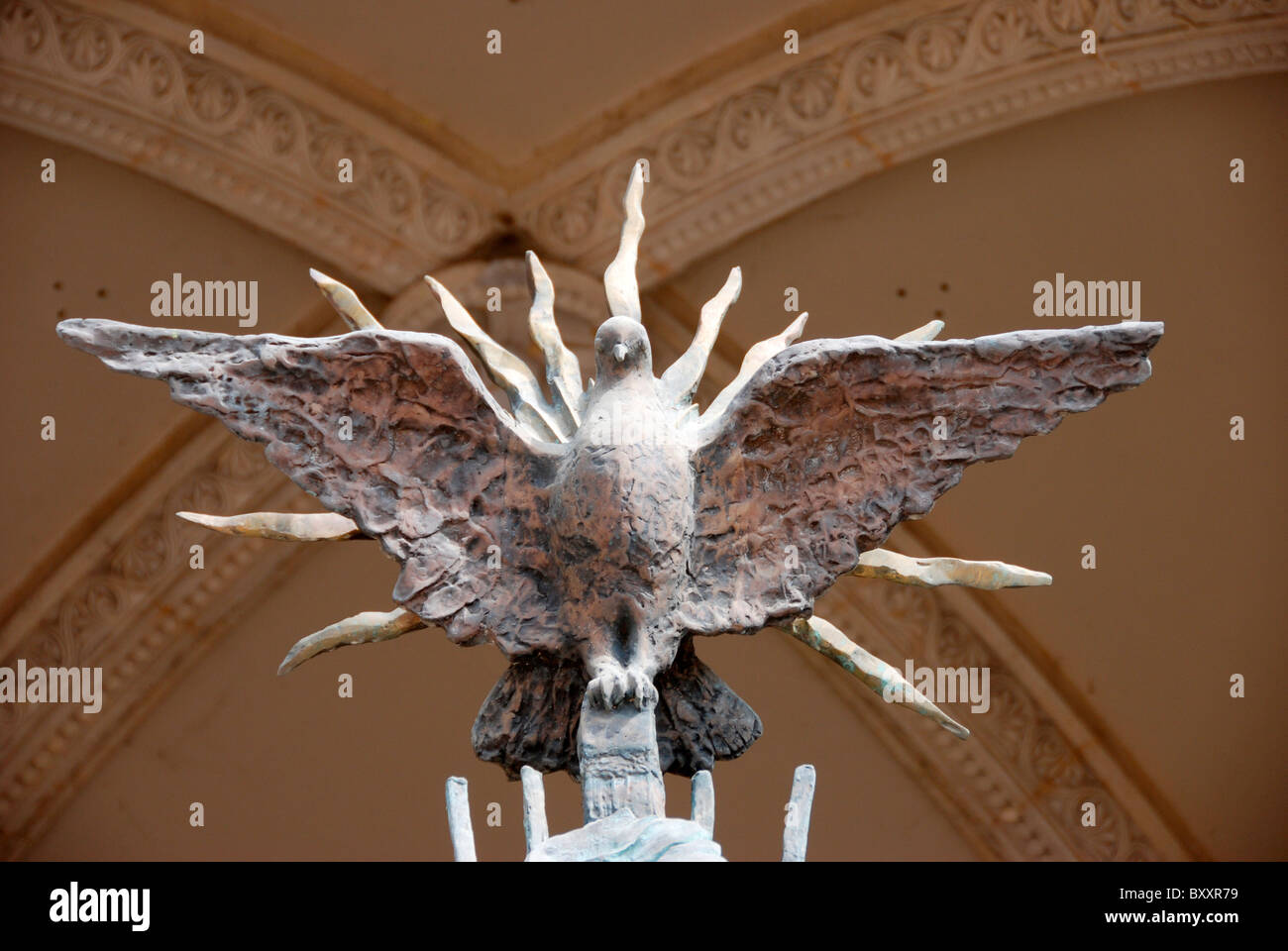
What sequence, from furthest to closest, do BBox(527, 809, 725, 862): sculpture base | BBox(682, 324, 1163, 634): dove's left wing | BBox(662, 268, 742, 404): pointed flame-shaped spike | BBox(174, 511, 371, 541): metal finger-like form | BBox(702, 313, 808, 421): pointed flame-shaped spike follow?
BBox(702, 313, 808, 421): pointed flame-shaped spike < BBox(662, 268, 742, 404): pointed flame-shaped spike < BBox(174, 511, 371, 541): metal finger-like form < BBox(682, 324, 1163, 634): dove's left wing < BBox(527, 809, 725, 862): sculpture base

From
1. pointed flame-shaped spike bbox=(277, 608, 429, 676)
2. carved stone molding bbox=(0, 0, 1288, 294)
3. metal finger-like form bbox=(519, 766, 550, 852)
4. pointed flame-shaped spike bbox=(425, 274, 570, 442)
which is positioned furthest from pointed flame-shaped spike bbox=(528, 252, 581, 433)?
carved stone molding bbox=(0, 0, 1288, 294)

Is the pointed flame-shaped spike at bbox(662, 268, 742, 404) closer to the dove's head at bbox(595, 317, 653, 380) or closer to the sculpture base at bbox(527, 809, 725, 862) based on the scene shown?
the dove's head at bbox(595, 317, 653, 380)

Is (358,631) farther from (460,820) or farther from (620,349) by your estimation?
(620,349)

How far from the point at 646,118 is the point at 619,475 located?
4.58 metres

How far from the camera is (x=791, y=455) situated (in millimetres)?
5707

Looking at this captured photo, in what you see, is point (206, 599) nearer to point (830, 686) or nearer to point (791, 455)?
point (830, 686)

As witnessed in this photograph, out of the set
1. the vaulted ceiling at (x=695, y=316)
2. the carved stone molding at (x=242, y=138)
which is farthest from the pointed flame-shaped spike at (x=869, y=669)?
the carved stone molding at (x=242, y=138)

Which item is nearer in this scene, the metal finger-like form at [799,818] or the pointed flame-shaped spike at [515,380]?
the metal finger-like form at [799,818]

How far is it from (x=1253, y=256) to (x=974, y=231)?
119cm

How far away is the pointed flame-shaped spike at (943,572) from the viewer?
577 centimetres

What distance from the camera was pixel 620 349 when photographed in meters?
5.64

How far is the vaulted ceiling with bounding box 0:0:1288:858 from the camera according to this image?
31.6 ft

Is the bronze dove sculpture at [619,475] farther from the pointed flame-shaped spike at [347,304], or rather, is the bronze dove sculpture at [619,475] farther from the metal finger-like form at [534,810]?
the pointed flame-shaped spike at [347,304]

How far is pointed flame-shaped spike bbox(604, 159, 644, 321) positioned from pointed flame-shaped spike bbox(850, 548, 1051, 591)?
874 millimetres
